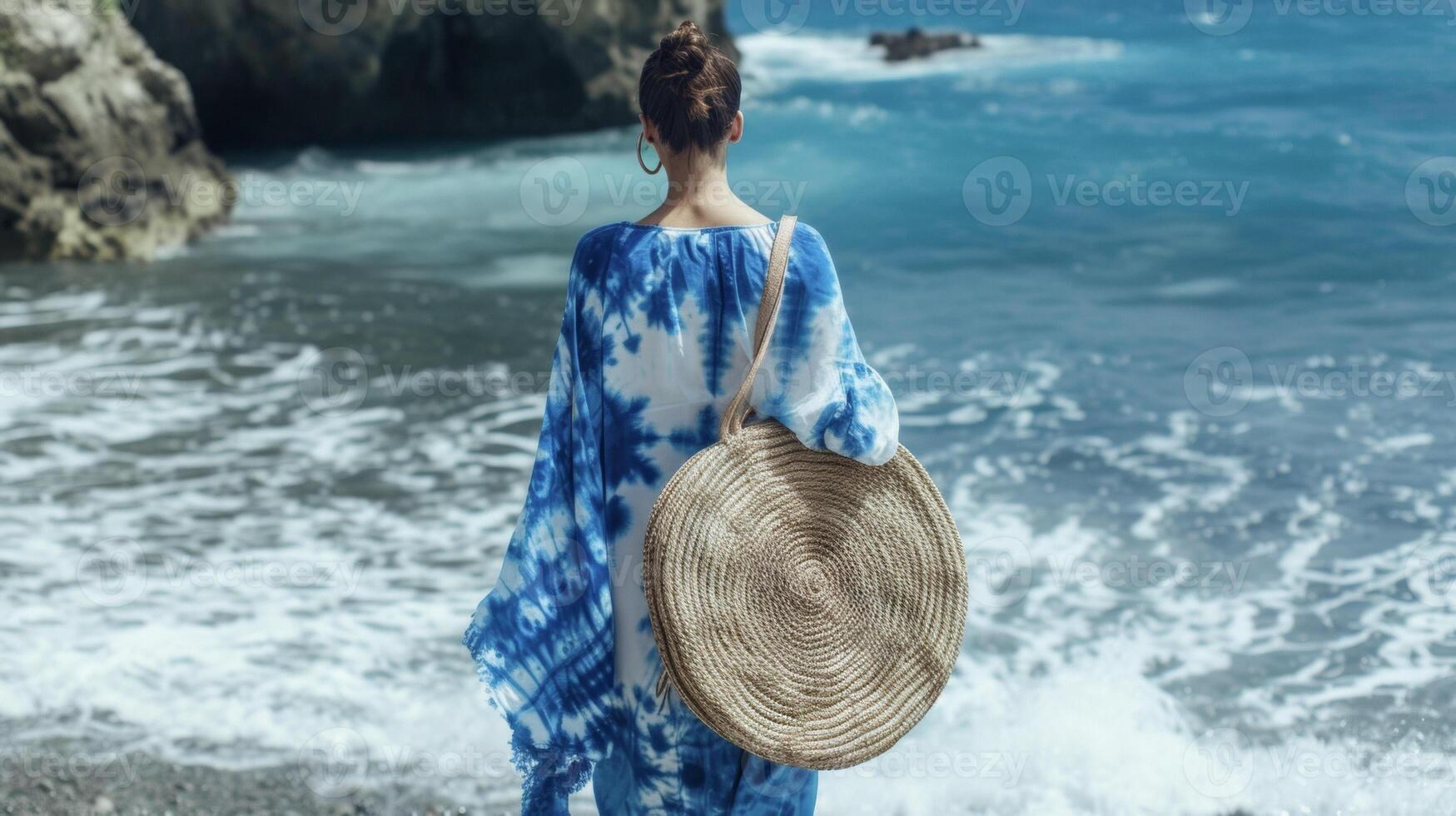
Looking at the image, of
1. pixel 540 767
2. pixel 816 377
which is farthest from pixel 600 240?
pixel 540 767

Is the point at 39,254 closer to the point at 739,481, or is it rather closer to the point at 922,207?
the point at 922,207

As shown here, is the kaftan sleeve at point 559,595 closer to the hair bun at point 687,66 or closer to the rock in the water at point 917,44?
the hair bun at point 687,66

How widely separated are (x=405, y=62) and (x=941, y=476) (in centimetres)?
1607

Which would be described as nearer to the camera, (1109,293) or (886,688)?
(886,688)

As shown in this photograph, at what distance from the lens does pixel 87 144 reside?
12.5 meters

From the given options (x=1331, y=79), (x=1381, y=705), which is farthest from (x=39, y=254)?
(x=1331, y=79)

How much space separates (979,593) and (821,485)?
3.54 metres

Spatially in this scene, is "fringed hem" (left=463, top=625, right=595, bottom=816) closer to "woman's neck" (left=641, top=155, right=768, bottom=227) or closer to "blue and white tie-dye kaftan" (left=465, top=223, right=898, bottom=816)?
"blue and white tie-dye kaftan" (left=465, top=223, right=898, bottom=816)

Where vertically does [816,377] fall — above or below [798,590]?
above

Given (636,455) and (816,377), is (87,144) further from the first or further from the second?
(816,377)

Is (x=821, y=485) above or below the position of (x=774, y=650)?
above

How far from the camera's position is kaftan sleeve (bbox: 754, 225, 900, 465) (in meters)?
2.41

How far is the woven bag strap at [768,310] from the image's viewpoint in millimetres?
2383

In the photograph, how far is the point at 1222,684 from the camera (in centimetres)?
505
